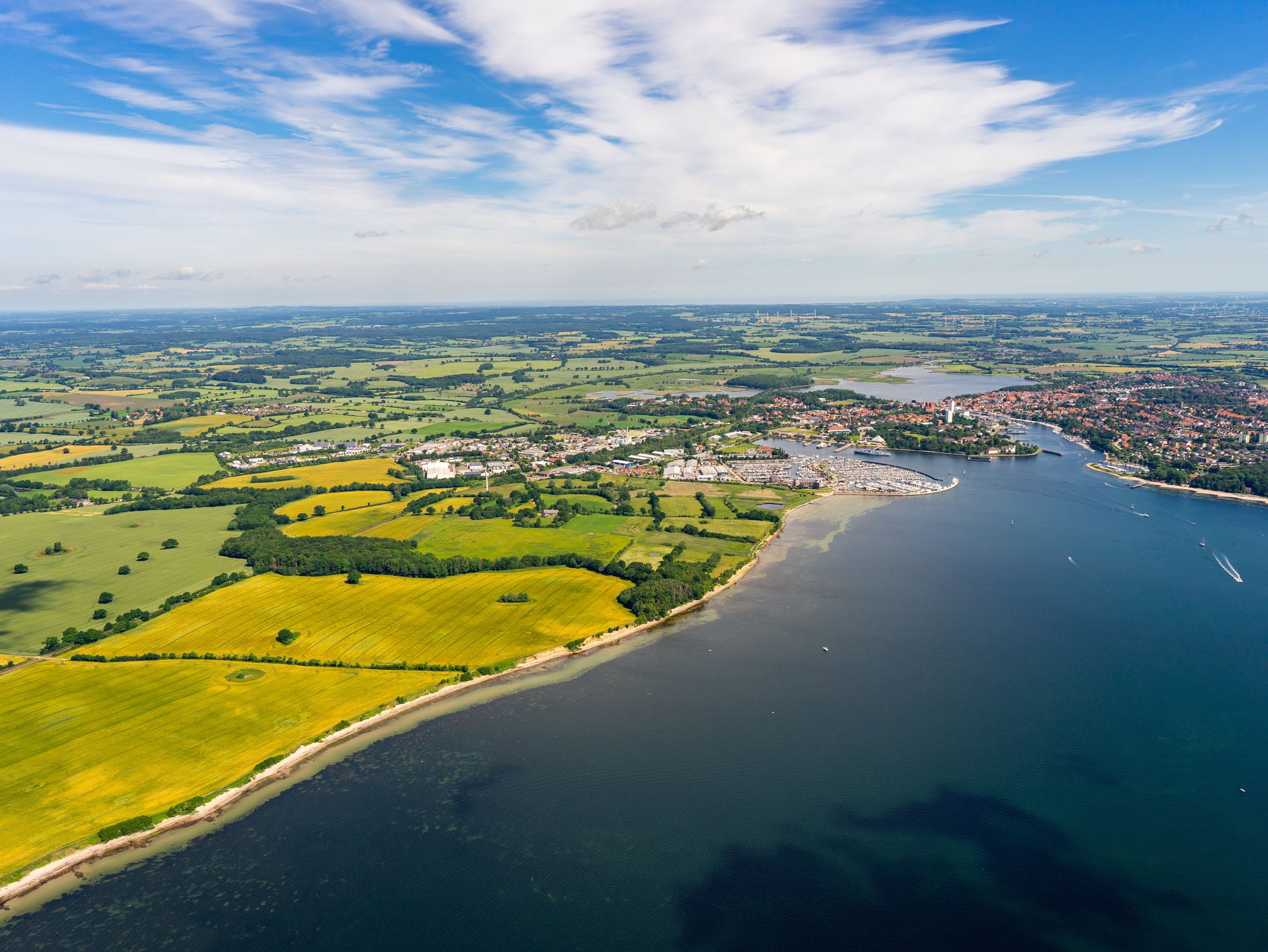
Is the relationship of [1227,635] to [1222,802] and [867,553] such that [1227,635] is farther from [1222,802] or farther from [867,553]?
[867,553]

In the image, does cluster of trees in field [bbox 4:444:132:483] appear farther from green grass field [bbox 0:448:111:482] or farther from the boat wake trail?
the boat wake trail

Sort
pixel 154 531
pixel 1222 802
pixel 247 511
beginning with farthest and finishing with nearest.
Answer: pixel 247 511 → pixel 154 531 → pixel 1222 802

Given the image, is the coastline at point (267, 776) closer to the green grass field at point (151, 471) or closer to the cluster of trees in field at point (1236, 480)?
the green grass field at point (151, 471)

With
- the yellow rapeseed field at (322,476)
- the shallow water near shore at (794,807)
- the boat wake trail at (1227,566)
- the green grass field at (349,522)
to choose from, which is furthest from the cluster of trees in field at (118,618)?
the boat wake trail at (1227,566)

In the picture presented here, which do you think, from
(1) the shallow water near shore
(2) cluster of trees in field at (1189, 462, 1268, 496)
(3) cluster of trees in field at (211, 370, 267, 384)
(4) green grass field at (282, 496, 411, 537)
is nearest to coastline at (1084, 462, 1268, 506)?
(2) cluster of trees in field at (1189, 462, 1268, 496)

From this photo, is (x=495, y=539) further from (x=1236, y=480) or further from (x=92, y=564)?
(x=1236, y=480)

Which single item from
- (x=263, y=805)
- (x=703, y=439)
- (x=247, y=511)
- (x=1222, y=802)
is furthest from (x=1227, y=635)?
(x=247, y=511)
